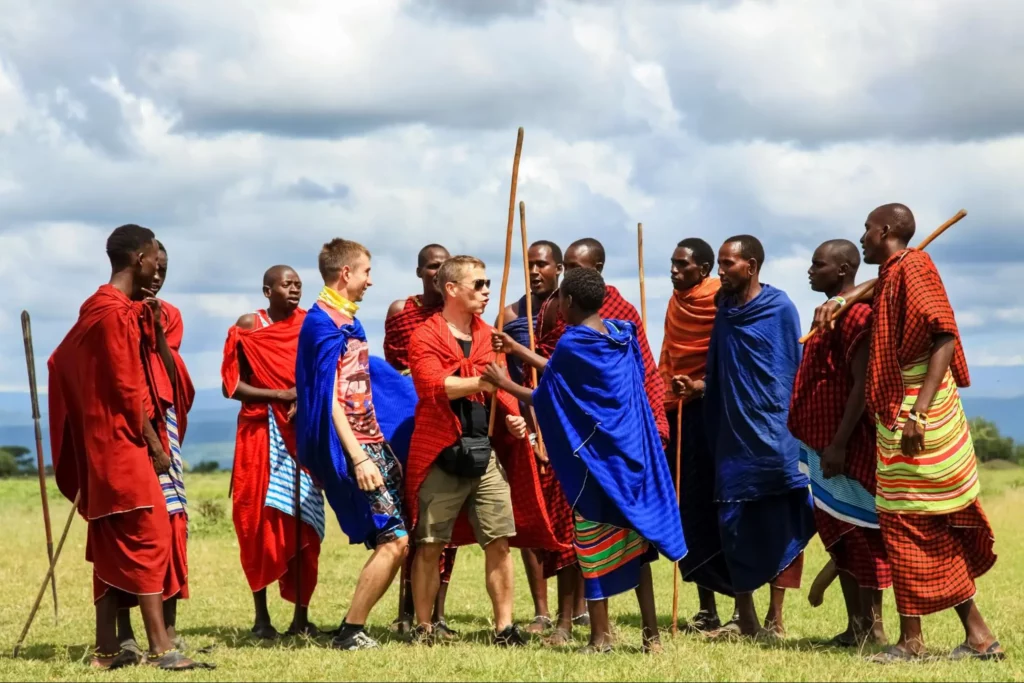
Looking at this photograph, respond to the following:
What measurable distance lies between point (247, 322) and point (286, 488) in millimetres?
1361

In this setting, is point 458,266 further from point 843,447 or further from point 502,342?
point 843,447

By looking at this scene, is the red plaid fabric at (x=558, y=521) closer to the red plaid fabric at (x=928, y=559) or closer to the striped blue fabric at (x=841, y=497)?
the striped blue fabric at (x=841, y=497)

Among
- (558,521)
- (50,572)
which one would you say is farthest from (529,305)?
(50,572)

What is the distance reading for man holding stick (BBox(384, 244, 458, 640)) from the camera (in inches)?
411

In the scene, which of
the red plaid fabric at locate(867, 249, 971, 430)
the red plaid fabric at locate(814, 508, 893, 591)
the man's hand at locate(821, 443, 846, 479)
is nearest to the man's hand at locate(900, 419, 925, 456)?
the red plaid fabric at locate(867, 249, 971, 430)

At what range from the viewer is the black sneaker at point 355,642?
9.01 metres

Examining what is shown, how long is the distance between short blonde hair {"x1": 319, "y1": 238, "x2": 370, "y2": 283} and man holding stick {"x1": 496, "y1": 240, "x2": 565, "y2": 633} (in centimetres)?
137

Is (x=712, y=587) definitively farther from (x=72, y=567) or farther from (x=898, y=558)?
(x=72, y=567)

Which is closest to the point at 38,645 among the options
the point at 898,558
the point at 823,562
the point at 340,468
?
the point at 340,468

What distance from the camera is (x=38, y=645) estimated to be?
390 inches

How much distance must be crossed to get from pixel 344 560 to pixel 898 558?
31.3 ft

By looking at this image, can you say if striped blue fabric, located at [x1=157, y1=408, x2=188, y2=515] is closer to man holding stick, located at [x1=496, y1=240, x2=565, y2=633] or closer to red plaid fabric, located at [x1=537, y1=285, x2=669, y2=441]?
man holding stick, located at [x1=496, y1=240, x2=565, y2=633]

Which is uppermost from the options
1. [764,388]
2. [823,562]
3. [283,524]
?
[764,388]

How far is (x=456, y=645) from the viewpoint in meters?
9.08
